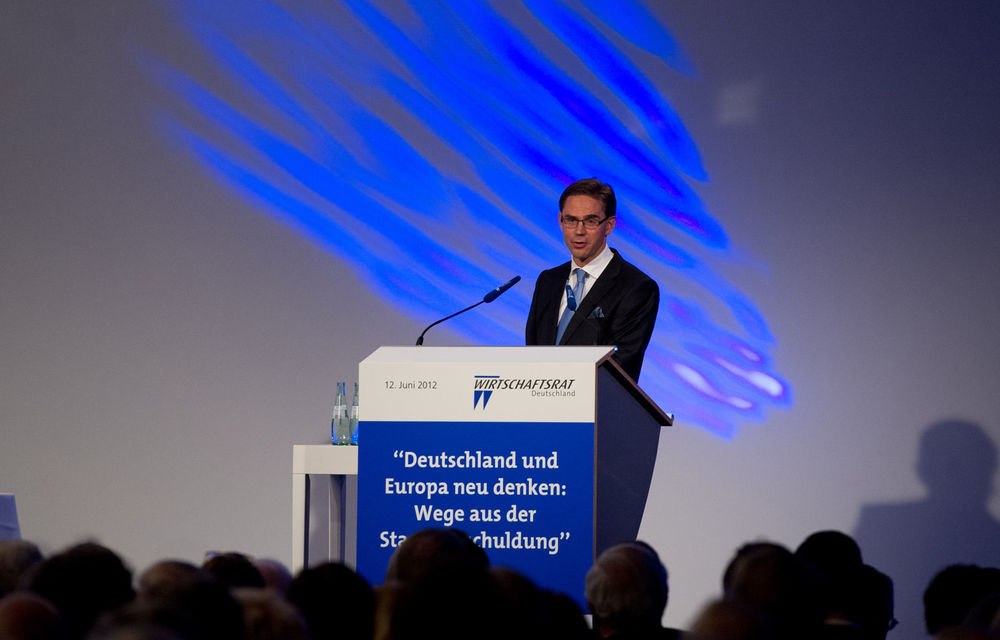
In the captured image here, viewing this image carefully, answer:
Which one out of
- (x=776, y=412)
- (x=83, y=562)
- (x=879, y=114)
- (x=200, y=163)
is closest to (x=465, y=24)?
(x=200, y=163)

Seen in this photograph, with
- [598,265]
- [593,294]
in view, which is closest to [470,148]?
[598,265]

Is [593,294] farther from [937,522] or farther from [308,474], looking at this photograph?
[937,522]

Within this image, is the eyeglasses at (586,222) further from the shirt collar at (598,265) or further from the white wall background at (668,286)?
the white wall background at (668,286)

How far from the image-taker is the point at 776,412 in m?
5.99

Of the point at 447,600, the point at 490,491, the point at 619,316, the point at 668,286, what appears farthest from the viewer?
the point at 668,286

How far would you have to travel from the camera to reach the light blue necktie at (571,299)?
4.48 meters

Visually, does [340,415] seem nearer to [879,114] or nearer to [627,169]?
[627,169]

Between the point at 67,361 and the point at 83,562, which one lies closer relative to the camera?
the point at 83,562

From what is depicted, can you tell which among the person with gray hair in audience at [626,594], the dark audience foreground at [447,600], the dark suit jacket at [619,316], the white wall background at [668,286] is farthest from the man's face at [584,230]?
the person with gray hair in audience at [626,594]

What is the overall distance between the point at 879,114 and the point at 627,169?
130cm

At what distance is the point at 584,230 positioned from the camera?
4.59 meters

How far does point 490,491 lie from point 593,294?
1306mm

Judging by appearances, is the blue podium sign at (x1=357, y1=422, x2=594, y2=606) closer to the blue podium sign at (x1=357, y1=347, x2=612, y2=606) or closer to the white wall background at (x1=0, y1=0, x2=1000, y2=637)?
the blue podium sign at (x1=357, y1=347, x2=612, y2=606)

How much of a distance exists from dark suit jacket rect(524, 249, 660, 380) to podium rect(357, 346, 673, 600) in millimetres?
809
